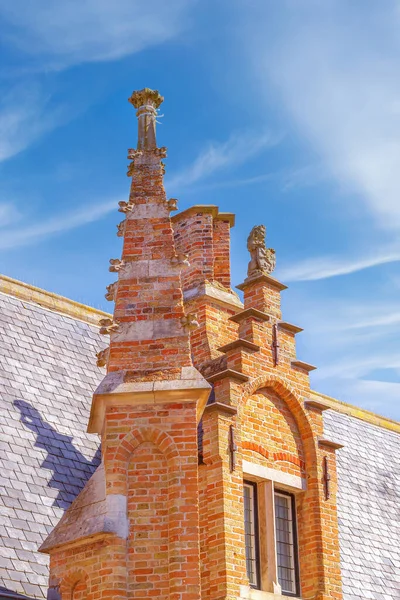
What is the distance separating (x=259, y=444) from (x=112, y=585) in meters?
3.70

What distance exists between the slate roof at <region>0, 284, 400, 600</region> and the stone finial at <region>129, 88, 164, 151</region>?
12.0 feet

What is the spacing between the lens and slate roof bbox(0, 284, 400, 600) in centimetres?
1361

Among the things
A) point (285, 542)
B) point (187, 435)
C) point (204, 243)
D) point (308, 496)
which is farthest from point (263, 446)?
point (204, 243)

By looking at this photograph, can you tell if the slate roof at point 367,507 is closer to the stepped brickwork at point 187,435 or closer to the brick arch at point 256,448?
the stepped brickwork at point 187,435

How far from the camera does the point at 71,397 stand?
1647 centimetres

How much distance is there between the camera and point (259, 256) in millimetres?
16672

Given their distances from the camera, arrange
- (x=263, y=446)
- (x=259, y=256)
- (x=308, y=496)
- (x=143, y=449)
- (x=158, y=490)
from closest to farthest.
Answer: (x=158, y=490) < (x=143, y=449) < (x=263, y=446) < (x=308, y=496) < (x=259, y=256)

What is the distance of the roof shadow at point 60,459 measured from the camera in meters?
14.6

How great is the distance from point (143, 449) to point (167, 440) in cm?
31

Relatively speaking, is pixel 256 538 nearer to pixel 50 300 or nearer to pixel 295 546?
pixel 295 546

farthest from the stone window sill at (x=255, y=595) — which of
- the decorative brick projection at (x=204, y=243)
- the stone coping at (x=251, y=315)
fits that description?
the decorative brick projection at (x=204, y=243)

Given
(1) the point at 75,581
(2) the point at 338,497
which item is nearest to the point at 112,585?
(1) the point at 75,581

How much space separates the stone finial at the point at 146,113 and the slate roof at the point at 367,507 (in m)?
7.25

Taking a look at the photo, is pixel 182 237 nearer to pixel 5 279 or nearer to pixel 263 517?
pixel 5 279
